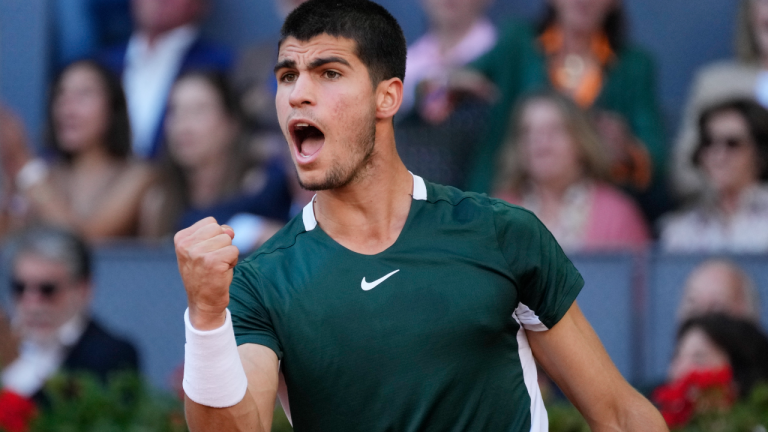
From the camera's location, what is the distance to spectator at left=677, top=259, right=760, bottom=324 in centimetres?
567

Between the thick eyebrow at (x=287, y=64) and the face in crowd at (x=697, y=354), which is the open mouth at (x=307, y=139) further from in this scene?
the face in crowd at (x=697, y=354)

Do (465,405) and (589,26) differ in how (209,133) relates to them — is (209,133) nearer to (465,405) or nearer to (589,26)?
(589,26)

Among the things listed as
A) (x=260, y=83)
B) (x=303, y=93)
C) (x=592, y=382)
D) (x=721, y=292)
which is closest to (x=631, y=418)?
(x=592, y=382)

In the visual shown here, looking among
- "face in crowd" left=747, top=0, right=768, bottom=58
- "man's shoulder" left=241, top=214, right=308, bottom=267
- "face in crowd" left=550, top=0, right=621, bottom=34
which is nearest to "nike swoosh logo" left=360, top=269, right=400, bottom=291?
"man's shoulder" left=241, top=214, right=308, bottom=267

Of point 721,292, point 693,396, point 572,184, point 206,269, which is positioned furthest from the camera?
point 572,184

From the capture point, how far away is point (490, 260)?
2918 mm

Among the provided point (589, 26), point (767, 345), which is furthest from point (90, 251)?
point (767, 345)

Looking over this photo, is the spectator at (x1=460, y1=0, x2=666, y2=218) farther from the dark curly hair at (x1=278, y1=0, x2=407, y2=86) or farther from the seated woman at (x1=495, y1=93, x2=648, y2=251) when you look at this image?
the dark curly hair at (x1=278, y1=0, x2=407, y2=86)

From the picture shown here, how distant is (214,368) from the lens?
247cm

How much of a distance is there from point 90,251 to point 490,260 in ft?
13.7

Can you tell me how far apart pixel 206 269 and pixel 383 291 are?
23.4 inches

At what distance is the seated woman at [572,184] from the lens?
20.9ft

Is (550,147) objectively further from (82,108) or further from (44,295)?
(82,108)

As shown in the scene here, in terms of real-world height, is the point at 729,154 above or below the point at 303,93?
below
